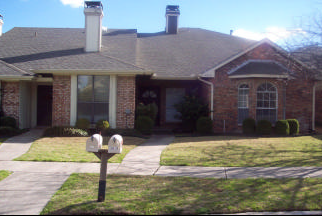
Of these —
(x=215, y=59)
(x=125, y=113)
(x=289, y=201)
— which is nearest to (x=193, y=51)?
(x=215, y=59)

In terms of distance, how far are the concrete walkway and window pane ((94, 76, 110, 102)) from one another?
518cm

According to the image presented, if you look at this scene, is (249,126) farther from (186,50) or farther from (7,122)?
(7,122)

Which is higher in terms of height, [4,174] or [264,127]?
[264,127]

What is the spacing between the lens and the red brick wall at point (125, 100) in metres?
13.8

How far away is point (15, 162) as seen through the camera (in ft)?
26.7

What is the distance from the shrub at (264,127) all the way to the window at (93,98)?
7019mm

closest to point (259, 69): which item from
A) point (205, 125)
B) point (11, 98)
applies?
point (205, 125)

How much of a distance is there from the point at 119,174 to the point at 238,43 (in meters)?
15.7

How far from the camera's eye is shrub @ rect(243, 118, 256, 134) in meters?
13.8

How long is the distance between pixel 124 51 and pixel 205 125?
21.2 feet

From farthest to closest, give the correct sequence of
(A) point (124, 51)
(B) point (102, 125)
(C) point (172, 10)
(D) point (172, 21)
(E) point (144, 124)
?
(C) point (172, 10)
(D) point (172, 21)
(A) point (124, 51)
(E) point (144, 124)
(B) point (102, 125)

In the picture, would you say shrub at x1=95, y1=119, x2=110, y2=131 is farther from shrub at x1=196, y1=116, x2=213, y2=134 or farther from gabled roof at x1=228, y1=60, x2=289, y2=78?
gabled roof at x1=228, y1=60, x2=289, y2=78

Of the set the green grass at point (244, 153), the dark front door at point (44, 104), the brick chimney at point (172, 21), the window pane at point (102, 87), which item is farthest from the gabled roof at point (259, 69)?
the dark front door at point (44, 104)

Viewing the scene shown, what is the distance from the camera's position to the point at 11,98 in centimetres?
1423
